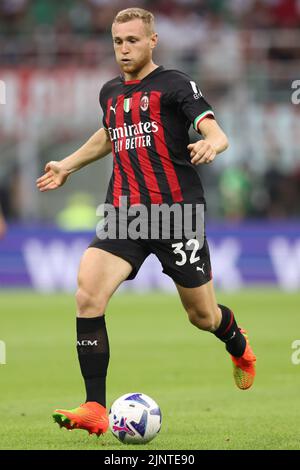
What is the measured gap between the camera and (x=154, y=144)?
716 centimetres

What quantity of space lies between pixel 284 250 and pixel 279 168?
94.3 inches

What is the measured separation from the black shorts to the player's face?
3.78ft

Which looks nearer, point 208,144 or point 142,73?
point 208,144

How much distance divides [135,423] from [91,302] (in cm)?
80

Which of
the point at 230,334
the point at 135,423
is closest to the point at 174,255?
the point at 230,334

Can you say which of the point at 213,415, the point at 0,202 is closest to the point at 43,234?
the point at 0,202

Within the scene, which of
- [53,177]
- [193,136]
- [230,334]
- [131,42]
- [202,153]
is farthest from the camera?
[193,136]

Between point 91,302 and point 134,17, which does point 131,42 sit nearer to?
point 134,17

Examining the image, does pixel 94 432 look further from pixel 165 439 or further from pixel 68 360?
pixel 68 360

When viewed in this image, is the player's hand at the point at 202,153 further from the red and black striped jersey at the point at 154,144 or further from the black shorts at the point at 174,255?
the black shorts at the point at 174,255

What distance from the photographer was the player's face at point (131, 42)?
7.07 meters

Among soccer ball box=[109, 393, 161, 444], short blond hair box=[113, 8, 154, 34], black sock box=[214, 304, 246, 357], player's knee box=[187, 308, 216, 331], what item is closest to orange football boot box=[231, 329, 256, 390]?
black sock box=[214, 304, 246, 357]

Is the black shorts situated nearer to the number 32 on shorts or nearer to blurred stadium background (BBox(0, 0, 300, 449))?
the number 32 on shorts

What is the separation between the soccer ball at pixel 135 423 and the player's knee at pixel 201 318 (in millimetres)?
987
